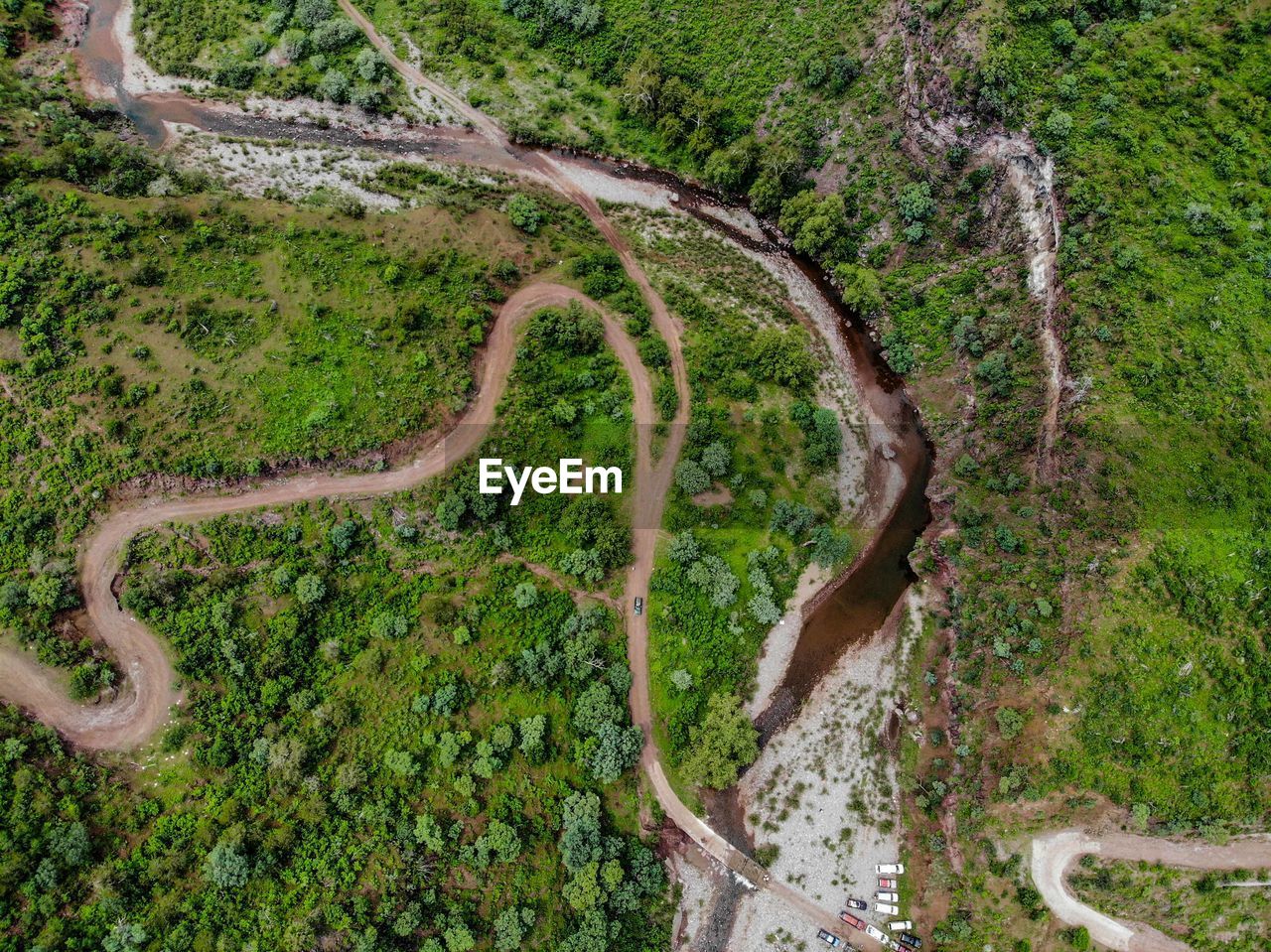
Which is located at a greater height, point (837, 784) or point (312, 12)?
point (312, 12)

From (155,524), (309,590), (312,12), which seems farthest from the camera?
(312,12)

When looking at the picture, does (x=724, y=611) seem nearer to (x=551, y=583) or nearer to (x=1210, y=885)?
(x=551, y=583)

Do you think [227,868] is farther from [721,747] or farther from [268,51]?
[268,51]

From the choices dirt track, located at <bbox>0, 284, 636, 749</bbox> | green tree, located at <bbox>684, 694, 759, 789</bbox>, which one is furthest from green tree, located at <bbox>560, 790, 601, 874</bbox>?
dirt track, located at <bbox>0, 284, 636, 749</bbox>

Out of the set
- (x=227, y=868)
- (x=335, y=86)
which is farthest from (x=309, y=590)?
(x=335, y=86)

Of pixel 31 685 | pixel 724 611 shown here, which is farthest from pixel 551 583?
pixel 31 685

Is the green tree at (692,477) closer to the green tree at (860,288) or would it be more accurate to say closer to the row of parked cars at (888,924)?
the green tree at (860,288)

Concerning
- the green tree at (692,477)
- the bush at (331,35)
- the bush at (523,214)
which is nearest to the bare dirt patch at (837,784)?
the green tree at (692,477)
